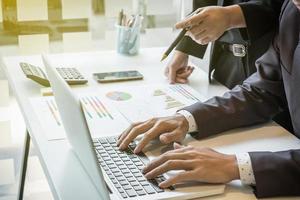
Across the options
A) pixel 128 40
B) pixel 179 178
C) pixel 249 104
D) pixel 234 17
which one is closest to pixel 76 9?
pixel 128 40

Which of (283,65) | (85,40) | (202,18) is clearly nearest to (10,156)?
(85,40)

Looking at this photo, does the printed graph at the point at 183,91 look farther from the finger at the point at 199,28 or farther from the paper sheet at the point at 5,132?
the paper sheet at the point at 5,132

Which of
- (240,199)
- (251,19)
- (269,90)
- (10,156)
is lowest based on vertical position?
(10,156)

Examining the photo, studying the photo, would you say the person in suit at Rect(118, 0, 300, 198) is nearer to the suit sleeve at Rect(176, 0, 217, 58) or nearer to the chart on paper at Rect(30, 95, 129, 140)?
the chart on paper at Rect(30, 95, 129, 140)

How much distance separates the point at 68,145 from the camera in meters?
1.31

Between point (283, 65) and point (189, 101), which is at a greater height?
point (283, 65)

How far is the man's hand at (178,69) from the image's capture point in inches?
69.2

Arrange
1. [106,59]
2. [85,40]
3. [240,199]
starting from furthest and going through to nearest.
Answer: [85,40]
[106,59]
[240,199]

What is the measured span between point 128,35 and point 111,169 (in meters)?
0.88

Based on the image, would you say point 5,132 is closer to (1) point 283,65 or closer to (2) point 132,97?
(2) point 132,97

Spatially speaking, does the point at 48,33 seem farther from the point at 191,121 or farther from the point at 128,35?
the point at 191,121

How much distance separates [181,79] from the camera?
1.77m

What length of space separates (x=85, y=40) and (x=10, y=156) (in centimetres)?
63

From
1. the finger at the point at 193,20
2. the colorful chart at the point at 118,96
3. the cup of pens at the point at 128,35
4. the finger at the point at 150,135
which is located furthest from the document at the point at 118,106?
the cup of pens at the point at 128,35
